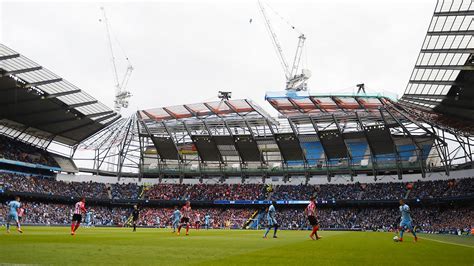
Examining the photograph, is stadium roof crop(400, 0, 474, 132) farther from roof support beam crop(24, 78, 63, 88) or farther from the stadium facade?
roof support beam crop(24, 78, 63, 88)

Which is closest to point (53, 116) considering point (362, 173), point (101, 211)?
point (101, 211)

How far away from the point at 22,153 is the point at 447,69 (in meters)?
65.5

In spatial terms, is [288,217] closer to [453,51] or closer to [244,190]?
[244,190]

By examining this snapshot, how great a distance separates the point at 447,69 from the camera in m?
38.1

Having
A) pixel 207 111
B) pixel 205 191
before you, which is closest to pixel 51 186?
pixel 205 191

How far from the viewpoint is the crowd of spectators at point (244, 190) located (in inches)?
2552

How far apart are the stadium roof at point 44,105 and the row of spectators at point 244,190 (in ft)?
28.6

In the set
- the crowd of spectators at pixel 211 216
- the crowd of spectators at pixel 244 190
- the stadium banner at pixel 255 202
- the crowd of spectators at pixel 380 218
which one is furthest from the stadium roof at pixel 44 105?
the crowd of spectators at pixel 380 218

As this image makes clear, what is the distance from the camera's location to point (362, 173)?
7412 centimetres

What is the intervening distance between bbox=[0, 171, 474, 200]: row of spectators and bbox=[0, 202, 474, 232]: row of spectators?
2374mm

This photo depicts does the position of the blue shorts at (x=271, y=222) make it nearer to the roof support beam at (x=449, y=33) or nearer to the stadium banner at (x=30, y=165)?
the roof support beam at (x=449, y=33)

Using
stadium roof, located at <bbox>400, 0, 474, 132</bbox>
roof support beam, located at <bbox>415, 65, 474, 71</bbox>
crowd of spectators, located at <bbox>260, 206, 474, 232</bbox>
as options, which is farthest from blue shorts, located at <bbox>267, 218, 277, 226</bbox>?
crowd of spectators, located at <bbox>260, 206, 474, 232</bbox>

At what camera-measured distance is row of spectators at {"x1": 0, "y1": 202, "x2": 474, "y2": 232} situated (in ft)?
197

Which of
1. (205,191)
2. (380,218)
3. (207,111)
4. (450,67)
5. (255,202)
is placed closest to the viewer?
(450,67)
